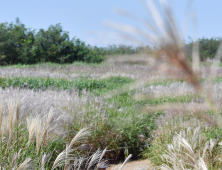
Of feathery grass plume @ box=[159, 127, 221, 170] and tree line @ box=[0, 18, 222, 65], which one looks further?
tree line @ box=[0, 18, 222, 65]

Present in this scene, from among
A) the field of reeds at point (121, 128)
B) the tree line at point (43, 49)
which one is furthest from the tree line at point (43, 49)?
the field of reeds at point (121, 128)

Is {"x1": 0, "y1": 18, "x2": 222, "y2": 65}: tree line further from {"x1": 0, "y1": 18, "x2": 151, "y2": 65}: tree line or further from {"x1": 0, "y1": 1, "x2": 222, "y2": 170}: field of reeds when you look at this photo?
{"x1": 0, "y1": 1, "x2": 222, "y2": 170}: field of reeds

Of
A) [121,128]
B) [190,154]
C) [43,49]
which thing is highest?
[43,49]

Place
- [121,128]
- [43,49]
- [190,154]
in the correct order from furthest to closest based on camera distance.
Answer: [43,49]
[121,128]
[190,154]

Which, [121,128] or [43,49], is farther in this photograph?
[43,49]

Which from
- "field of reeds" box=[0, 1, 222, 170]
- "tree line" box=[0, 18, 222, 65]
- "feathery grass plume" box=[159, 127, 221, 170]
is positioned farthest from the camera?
"tree line" box=[0, 18, 222, 65]

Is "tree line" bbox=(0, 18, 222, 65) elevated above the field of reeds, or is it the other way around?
"tree line" bbox=(0, 18, 222, 65)

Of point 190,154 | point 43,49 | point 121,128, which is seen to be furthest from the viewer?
point 43,49

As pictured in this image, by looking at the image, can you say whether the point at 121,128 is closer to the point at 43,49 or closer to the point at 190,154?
the point at 190,154

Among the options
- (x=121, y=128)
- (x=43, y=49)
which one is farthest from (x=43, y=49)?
(x=121, y=128)

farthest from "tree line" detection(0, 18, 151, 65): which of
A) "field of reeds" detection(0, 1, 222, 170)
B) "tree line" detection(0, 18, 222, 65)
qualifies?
"field of reeds" detection(0, 1, 222, 170)

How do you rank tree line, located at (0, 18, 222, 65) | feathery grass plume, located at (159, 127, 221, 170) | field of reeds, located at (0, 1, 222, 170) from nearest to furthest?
field of reeds, located at (0, 1, 222, 170), feathery grass plume, located at (159, 127, 221, 170), tree line, located at (0, 18, 222, 65)

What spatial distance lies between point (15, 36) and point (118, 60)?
30.1m

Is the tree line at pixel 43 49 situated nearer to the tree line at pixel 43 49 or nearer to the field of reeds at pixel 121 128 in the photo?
the tree line at pixel 43 49
